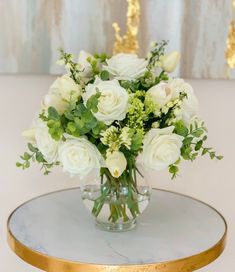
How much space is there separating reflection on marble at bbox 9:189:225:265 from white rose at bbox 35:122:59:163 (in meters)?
0.21

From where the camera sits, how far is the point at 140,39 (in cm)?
167

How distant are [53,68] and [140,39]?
313 mm

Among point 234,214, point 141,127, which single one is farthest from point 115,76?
point 234,214

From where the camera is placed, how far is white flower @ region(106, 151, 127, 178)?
3.75 ft

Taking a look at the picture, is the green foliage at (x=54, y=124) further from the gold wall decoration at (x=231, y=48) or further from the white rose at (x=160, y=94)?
the gold wall decoration at (x=231, y=48)

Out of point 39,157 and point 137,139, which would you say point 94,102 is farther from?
point 39,157

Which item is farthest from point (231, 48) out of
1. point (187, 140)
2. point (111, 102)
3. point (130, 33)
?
point (111, 102)

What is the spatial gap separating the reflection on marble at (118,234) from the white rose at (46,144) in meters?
0.21

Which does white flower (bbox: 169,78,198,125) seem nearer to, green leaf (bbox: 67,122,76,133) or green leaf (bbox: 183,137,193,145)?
green leaf (bbox: 183,137,193,145)

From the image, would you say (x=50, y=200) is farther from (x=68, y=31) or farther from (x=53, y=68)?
(x=68, y=31)

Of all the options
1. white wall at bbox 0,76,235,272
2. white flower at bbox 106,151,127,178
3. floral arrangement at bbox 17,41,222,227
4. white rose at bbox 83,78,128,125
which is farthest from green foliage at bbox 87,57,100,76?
white wall at bbox 0,76,235,272

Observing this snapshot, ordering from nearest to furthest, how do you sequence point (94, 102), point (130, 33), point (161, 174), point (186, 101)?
1. point (94, 102)
2. point (186, 101)
3. point (130, 33)
4. point (161, 174)

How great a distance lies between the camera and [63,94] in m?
1.20

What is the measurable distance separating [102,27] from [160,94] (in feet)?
1.94
